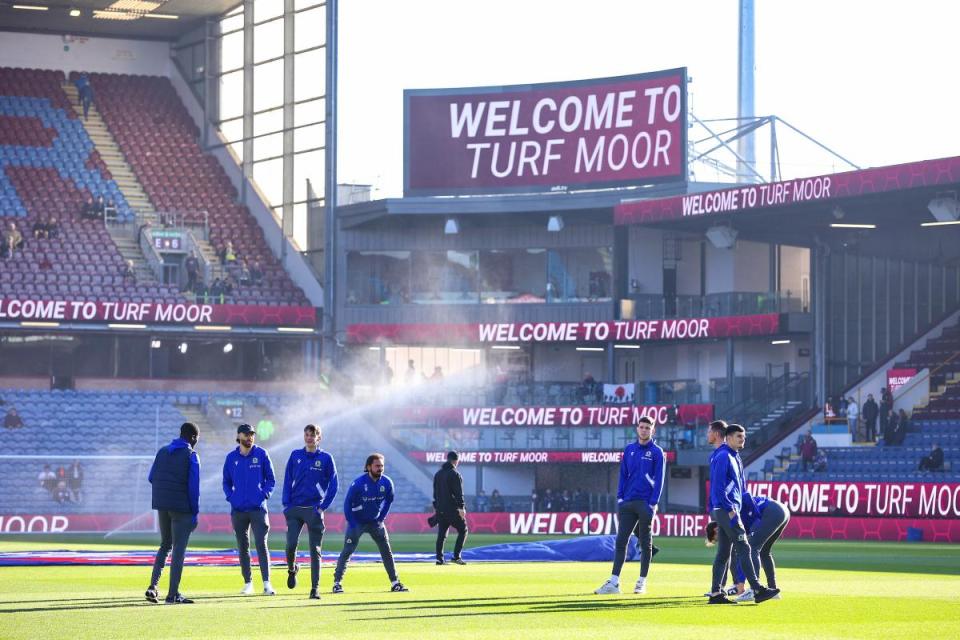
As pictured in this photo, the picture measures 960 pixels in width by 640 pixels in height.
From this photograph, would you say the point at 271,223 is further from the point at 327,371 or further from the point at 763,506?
the point at 763,506

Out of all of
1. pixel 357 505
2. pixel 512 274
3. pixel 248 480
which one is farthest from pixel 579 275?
pixel 248 480

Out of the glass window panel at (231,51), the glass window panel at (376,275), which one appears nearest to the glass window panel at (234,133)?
the glass window panel at (231,51)

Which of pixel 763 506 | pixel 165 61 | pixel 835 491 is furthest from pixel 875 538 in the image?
pixel 165 61

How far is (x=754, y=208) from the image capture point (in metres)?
53.2

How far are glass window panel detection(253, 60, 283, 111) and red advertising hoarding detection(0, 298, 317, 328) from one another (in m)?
9.73

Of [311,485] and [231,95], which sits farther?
[231,95]

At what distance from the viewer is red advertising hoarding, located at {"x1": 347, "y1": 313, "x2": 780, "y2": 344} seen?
56.8 metres

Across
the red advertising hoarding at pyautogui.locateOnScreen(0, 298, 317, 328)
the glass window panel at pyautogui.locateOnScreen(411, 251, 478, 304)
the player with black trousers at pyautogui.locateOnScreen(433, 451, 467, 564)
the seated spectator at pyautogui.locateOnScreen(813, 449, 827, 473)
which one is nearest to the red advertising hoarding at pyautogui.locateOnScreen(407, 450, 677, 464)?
the glass window panel at pyautogui.locateOnScreen(411, 251, 478, 304)

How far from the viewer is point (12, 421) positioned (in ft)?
180

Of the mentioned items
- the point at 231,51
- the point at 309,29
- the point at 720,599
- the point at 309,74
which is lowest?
the point at 720,599

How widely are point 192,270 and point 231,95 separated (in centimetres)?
1102

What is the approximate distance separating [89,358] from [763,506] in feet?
154

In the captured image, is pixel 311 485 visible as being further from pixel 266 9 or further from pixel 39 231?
pixel 266 9

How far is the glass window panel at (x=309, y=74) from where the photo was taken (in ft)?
220
